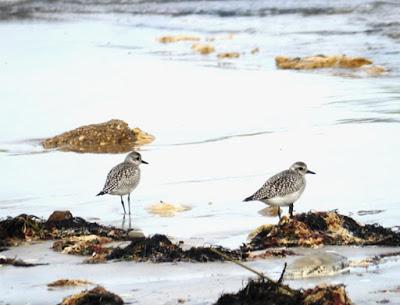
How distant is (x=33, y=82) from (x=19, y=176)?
6.91 meters

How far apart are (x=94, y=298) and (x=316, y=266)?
59.2 inches

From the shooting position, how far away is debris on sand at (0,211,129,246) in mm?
8078

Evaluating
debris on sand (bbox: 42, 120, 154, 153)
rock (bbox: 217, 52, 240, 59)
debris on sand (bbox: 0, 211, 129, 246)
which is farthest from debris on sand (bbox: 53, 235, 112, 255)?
rock (bbox: 217, 52, 240, 59)

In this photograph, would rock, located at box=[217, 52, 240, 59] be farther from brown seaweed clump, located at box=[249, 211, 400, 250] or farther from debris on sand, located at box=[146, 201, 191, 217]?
brown seaweed clump, located at box=[249, 211, 400, 250]

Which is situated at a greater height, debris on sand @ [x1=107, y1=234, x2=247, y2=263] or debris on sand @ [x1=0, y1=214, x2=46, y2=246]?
debris on sand @ [x1=0, y1=214, x2=46, y2=246]

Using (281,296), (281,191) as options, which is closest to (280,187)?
(281,191)

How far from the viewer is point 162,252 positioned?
719 cm

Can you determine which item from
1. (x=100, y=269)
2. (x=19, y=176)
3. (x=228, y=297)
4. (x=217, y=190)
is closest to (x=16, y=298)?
(x=100, y=269)

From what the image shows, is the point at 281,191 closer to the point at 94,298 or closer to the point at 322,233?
the point at 322,233

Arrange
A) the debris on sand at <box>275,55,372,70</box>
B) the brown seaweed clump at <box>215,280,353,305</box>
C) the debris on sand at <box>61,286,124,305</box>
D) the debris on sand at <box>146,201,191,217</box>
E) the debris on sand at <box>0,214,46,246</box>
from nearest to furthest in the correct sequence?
the brown seaweed clump at <box>215,280,353,305</box> < the debris on sand at <box>61,286,124,305</box> < the debris on sand at <box>0,214,46,246</box> < the debris on sand at <box>146,201,191,217</box> < the debris on sand at <box>275,55,372,70</box>

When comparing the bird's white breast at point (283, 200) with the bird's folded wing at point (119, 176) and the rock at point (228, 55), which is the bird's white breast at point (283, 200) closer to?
the bird's folded wing at point (119, 176)

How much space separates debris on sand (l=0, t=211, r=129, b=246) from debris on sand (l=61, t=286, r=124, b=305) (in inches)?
78.8

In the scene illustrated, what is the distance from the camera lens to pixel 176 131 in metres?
13.0

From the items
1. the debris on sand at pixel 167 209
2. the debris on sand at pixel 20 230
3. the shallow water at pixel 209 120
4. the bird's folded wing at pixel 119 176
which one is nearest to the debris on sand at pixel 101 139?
the shallow water at pixel 209 120
